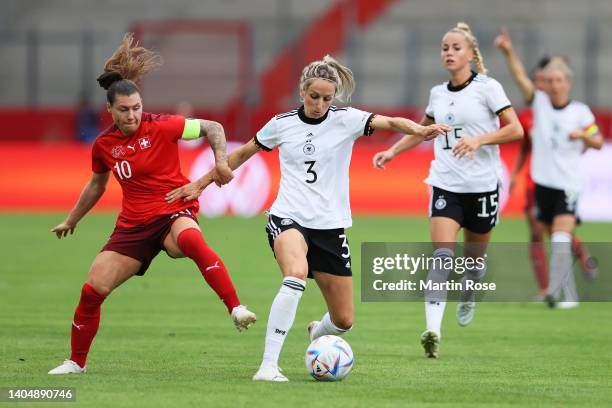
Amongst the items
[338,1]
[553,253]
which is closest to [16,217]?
[338,1]

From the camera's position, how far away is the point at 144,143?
8852mm

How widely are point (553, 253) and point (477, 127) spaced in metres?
3.61

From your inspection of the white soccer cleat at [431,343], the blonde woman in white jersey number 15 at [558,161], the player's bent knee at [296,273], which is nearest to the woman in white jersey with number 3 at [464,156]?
the white soccer cleat at [431,343]

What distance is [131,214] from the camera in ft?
29.1

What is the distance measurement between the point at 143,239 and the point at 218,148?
831 mm

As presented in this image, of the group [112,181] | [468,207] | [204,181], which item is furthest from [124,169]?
[112,181]

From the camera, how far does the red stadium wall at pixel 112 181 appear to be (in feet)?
80.2

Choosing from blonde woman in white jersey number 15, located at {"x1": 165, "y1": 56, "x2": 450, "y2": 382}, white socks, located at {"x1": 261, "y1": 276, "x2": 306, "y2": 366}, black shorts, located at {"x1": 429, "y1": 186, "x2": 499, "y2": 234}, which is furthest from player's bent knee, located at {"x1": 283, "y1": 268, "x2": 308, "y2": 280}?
black shorts, located at {"x1": 429, "y1": 186, "x2": 499, "y2": 234}

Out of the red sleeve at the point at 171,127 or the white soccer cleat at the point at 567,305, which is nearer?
the red sleeve at the point at 171,127

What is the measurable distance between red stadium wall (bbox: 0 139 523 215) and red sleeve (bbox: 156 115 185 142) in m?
15.0

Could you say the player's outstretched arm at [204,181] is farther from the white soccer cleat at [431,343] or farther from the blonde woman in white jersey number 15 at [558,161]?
the blonde woman in white jersey number 15 at [558,161]

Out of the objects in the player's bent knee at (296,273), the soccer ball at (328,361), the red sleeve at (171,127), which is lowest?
the soccer ball at (328,361)

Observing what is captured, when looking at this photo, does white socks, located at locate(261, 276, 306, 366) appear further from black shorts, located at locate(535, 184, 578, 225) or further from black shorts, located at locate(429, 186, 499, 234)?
black shorts, located at locate(535, 184, 578, 225)

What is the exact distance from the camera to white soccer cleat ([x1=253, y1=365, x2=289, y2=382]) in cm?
818
